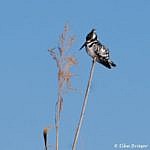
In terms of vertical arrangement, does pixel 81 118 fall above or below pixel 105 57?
below

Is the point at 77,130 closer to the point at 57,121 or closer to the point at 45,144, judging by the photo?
the point at 57,121

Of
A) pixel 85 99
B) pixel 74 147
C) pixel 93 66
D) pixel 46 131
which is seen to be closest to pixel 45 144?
pixel 46 131

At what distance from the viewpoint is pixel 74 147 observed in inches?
133

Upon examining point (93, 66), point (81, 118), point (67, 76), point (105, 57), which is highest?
point (105, 57)

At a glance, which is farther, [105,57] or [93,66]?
[105,57]

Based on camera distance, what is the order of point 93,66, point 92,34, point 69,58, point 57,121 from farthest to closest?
point 92,34 < point 93,66 < point 69,58 < point 57,121

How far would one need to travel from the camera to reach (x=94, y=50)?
21.6 ft

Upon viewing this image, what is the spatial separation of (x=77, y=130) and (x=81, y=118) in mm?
96

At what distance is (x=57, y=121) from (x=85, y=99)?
1.16 ft

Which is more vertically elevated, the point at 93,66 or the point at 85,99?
the point at 93,66

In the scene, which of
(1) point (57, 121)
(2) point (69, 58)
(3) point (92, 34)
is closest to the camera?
(1) point (57, 121)

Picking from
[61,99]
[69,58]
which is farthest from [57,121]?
[69,58]

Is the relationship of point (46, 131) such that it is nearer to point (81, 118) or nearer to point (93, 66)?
point (81, 118)

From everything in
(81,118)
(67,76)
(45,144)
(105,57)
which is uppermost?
(105,57)
